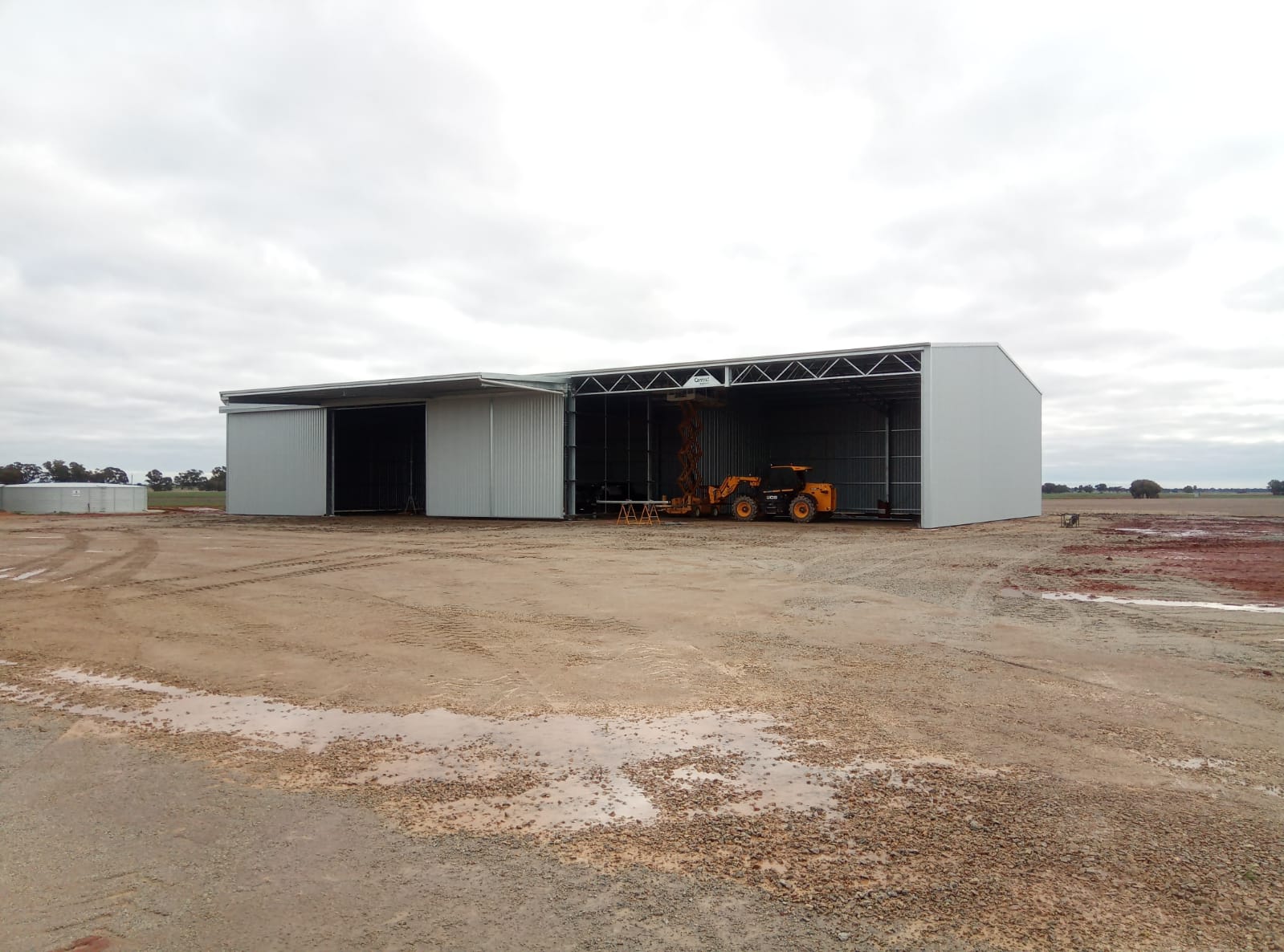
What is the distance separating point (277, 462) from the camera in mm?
37875

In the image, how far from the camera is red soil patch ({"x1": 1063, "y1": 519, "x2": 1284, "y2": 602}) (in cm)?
1393

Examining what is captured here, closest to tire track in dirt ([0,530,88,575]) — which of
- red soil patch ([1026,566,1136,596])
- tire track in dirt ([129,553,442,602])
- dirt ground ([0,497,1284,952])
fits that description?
tire track in dirt ([129,553,442,602])

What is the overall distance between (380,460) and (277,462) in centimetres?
787

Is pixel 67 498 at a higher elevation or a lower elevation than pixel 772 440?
lower

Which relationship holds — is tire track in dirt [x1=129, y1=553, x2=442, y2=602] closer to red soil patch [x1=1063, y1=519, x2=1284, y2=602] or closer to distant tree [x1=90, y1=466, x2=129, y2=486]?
red soil patch [x1=1063, y1=519, x2=1284, y2=602]

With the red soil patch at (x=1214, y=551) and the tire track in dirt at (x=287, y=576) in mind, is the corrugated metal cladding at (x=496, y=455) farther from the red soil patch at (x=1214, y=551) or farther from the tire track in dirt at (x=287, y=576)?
the red soil patch at (x=1214, y=551)

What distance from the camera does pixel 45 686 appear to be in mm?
6957

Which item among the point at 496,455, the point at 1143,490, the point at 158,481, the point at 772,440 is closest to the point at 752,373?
the point at 496,455

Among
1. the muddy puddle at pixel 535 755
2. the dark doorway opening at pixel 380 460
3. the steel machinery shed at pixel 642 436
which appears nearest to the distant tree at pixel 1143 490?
the steel machinery shed at pixel 642 436

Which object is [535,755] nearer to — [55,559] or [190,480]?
[55,559]

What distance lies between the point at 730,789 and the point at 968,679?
3.37m

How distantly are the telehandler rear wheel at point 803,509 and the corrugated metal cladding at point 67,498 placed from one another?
115ft

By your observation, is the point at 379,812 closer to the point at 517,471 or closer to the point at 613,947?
Answer: the point at 613,947

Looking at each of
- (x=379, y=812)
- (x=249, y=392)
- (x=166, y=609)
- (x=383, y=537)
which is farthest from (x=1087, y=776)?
(x=249, y=392)
